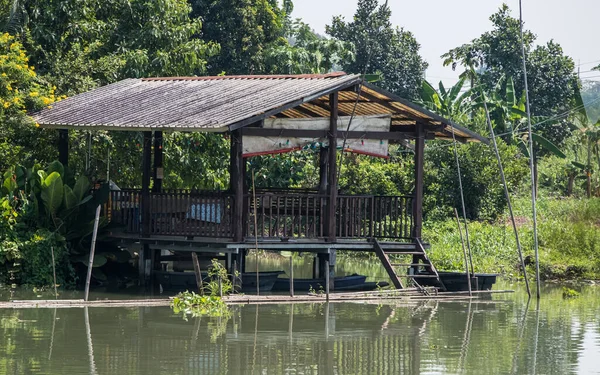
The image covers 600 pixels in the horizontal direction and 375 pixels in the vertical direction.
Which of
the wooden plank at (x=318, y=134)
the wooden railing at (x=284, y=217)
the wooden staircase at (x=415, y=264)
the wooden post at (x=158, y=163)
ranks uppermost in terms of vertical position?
the wooden plank at (x=318, y=134)

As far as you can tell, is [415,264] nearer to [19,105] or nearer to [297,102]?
[297,102]

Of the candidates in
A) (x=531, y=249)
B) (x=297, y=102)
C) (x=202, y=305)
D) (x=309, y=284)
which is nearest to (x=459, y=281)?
(x=309, y=284)

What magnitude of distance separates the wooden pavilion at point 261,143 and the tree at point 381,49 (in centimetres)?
2219

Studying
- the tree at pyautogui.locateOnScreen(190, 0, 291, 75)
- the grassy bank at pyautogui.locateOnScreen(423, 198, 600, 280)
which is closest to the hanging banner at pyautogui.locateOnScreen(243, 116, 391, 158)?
the grassy bank at pyautogui.locateOnScreen(423, 198, 600, 280)

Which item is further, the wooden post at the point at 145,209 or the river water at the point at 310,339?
the wooden post at the point at 145,209

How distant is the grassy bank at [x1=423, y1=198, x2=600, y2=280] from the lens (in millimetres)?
20906

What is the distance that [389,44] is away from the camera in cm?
4091

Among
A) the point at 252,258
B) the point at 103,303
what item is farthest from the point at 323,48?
the point at 103,303

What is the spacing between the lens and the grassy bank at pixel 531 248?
20.9 m

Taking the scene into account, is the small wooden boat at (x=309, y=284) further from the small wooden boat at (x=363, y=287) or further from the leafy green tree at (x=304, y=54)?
the leafy green tree at (x=304, y=54)

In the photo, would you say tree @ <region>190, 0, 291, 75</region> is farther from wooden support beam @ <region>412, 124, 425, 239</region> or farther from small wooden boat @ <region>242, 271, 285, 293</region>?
small wooden boat @ <region>242, 271, 285, 293</region>

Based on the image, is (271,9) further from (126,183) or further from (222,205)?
(222,205)

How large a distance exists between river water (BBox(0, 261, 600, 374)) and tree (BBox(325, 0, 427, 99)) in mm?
24675

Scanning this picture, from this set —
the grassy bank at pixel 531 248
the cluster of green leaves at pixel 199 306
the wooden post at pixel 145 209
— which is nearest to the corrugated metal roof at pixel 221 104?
the wooden post at pixel 145 209
